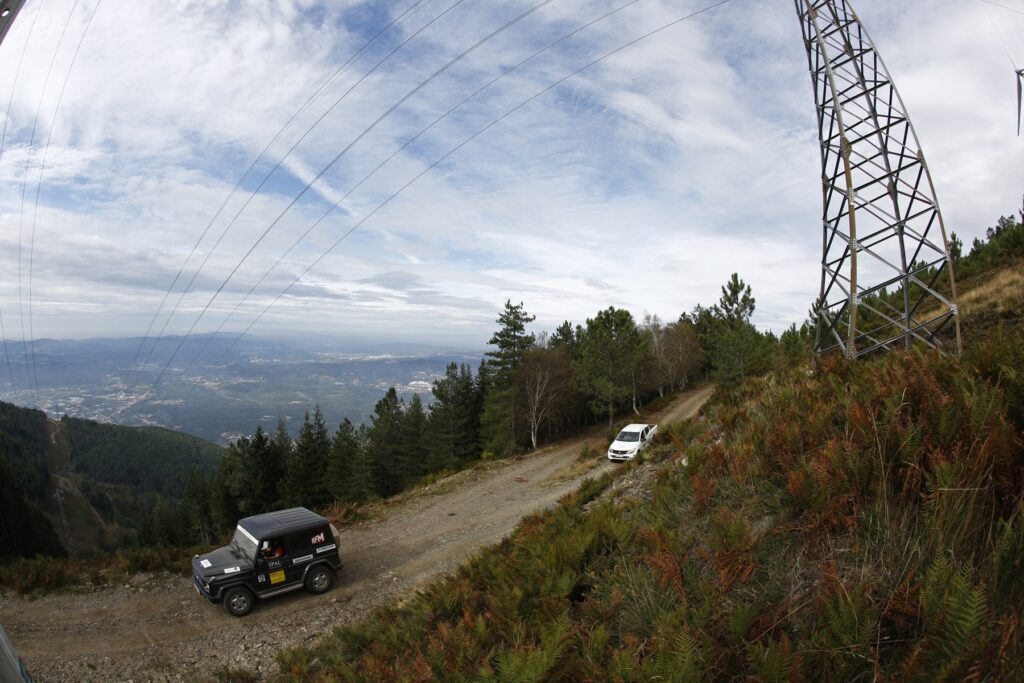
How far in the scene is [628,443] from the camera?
17891 millimetres

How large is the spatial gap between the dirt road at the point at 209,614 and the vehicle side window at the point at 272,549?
3.41 feet

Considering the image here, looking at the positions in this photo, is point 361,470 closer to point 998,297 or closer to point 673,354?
point 673,354

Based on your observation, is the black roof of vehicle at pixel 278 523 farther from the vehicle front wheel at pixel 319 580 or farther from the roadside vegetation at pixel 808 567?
the roadside vegetation at pixel 808 567

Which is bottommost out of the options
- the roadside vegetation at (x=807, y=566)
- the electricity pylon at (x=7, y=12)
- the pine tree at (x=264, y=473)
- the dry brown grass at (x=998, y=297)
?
the pine tree at (x=264, y=473)

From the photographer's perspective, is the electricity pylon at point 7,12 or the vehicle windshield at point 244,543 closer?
the electricity pylon at point 7,12

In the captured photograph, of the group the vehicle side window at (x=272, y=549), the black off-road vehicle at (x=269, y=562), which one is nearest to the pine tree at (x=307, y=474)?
the black off-road vehicle at (x=269, y=562)

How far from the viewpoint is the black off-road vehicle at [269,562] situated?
870 centimetres

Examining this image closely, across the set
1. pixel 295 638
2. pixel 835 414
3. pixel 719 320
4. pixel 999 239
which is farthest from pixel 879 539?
pixel 719 320

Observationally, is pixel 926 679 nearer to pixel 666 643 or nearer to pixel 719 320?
pixel 666 643

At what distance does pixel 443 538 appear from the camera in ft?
40.4

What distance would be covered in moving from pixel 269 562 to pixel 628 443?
12.8 m

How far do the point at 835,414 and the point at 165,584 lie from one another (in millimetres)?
12915

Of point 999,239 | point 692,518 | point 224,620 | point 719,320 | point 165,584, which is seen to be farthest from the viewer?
point 719,320

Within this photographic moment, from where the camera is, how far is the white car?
17.2 m
